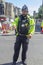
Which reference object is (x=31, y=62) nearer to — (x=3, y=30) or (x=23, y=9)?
(x=23, y=9)

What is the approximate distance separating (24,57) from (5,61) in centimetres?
116

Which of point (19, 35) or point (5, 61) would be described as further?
point (5, 61)

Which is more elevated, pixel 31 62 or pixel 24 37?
pixel 24 37

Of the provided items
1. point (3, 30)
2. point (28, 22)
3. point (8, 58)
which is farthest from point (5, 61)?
point (3, 30)

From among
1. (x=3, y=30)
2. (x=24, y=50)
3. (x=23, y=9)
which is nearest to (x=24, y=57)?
(x=24, y=50)

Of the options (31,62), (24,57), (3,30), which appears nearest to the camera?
(24,57)

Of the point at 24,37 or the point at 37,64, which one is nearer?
the point at 24,37

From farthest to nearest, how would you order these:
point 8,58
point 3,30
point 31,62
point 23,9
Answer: point 3,30, point 8,58, point 31,62, point 23,9

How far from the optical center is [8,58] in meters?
10.4

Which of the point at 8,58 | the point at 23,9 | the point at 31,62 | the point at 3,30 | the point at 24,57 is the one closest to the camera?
the point at 23,9

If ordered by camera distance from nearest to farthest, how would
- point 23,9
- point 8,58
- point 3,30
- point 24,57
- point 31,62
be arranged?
1. point 23,9
2. point 24,57
3. point 31,62
4. point 8,58
5. point 3,30

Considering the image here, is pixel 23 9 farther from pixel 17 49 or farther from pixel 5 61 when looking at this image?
pixel 5 61

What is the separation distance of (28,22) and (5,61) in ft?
6.25

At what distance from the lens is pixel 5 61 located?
382 inches
